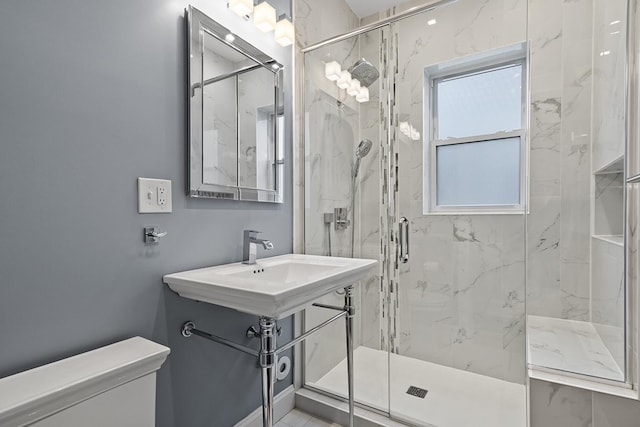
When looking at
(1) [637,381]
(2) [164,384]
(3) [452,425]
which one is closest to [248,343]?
(2) [164,384]

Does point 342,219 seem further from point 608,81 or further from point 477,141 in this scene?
point 608,81

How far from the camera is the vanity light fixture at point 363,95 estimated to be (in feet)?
6.43

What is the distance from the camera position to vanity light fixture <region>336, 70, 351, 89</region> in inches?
77.6

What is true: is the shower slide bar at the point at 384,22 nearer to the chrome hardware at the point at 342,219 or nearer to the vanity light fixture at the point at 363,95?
the vanity light fixture at the point at 363,95

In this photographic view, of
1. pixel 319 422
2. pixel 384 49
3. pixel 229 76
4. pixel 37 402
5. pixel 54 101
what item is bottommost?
pixel 319 422

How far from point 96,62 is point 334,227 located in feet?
4.63

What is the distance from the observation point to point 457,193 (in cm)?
204

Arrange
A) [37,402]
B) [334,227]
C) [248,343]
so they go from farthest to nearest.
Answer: [334,227] → [248,343] → [37,402]

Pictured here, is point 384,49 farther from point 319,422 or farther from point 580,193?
point 319,422

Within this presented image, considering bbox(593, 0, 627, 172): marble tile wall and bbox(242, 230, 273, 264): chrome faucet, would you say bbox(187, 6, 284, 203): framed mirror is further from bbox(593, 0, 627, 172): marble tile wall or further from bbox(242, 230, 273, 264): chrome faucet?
bbox(593, 0, 627, 172): marble tile wall

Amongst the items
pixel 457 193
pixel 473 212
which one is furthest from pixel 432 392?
pixel 457 193

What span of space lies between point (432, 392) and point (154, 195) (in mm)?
1811

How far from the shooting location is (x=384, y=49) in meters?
1.88

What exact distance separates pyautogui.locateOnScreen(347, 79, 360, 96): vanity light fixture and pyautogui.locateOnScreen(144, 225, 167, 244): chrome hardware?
141 centimetres
